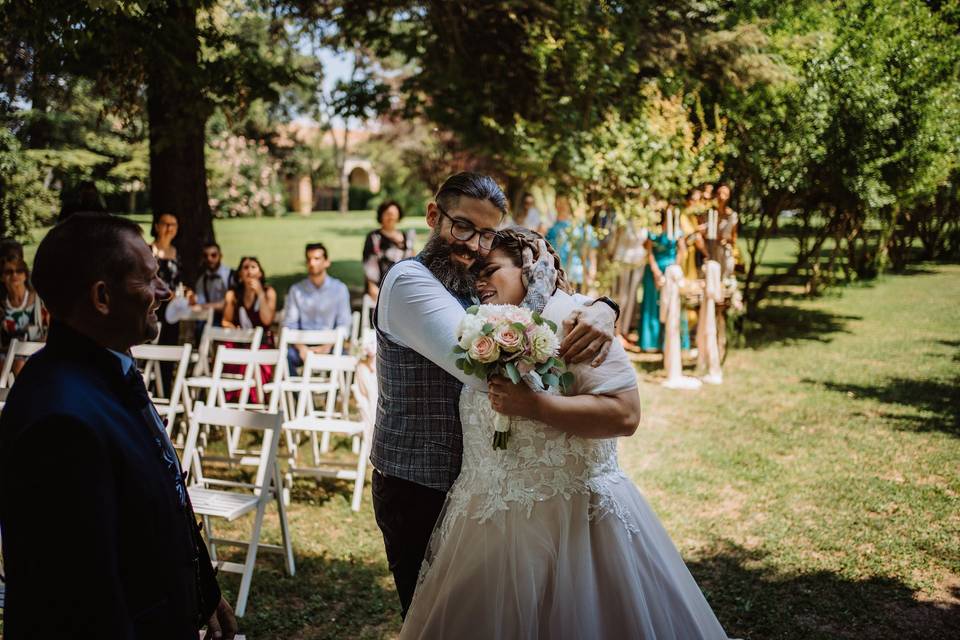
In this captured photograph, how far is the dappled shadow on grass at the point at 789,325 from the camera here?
43.2 ft

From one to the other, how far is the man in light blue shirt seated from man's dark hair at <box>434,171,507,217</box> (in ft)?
18.6

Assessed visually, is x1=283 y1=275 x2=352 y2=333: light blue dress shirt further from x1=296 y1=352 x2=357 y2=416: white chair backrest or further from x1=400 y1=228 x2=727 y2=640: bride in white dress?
x1=400 y1=228 x2=727 y2=640: bride in white dress

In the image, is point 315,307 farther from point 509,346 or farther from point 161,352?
point 509,346

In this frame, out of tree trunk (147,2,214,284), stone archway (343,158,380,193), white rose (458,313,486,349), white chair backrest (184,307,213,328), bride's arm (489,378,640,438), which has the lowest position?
white chair backrest (184,307,213,328)

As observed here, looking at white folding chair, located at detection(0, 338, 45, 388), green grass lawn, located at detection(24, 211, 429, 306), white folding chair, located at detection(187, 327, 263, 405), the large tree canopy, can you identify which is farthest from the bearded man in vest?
green grass lawn, located at detection(24, 211, 429, 306)

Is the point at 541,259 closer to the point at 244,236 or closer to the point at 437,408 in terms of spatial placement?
the point at 437,408

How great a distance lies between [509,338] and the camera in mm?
2127

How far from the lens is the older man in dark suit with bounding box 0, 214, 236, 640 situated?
142 cm

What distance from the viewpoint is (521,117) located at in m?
10.4

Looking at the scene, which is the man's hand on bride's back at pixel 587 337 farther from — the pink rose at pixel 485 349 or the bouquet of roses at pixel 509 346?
the pink rose at pixel 485 349

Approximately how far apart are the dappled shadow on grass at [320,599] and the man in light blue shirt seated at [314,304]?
315cm

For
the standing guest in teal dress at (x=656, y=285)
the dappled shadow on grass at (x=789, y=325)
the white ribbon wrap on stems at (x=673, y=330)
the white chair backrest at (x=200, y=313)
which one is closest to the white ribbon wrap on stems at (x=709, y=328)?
the white ribbon wrap on stems at (x=673, y=330)

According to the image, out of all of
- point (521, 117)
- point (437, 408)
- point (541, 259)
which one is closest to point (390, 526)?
point (437, 408)

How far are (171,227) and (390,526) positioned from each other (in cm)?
635
